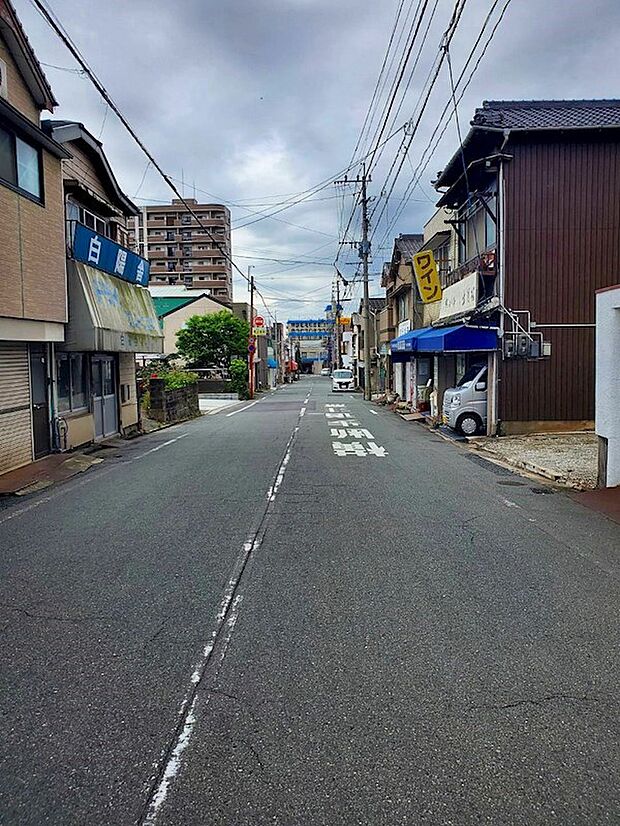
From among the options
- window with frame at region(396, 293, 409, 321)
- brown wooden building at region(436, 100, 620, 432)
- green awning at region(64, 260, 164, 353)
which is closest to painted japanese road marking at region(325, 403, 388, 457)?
brown wooden building at region(436, 100, 620, 432)

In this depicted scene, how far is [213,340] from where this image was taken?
5119 cm

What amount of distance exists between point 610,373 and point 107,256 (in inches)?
503

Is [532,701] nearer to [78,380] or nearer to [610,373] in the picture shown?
[610,373]

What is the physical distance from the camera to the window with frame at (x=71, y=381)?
1638 centimetres

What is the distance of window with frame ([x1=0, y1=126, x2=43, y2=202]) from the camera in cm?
1259

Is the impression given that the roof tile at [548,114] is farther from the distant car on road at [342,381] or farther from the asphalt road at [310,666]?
the distant car on road at [342,381]

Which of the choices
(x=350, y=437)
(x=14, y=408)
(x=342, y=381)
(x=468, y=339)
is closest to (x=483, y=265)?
(x=468, y=339)

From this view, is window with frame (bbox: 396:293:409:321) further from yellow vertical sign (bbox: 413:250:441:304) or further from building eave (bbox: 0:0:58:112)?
building eave (bbox: 0:0:58:112)

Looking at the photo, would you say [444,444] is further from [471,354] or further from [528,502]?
[528,502]

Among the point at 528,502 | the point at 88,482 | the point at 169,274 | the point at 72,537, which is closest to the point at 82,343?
the point at 88,482

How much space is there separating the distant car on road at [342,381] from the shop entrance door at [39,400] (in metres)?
43.2

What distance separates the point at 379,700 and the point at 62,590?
3.22m

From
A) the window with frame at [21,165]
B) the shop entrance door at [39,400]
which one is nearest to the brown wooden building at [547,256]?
the window with frame at [21,165]

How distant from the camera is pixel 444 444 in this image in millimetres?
18219
